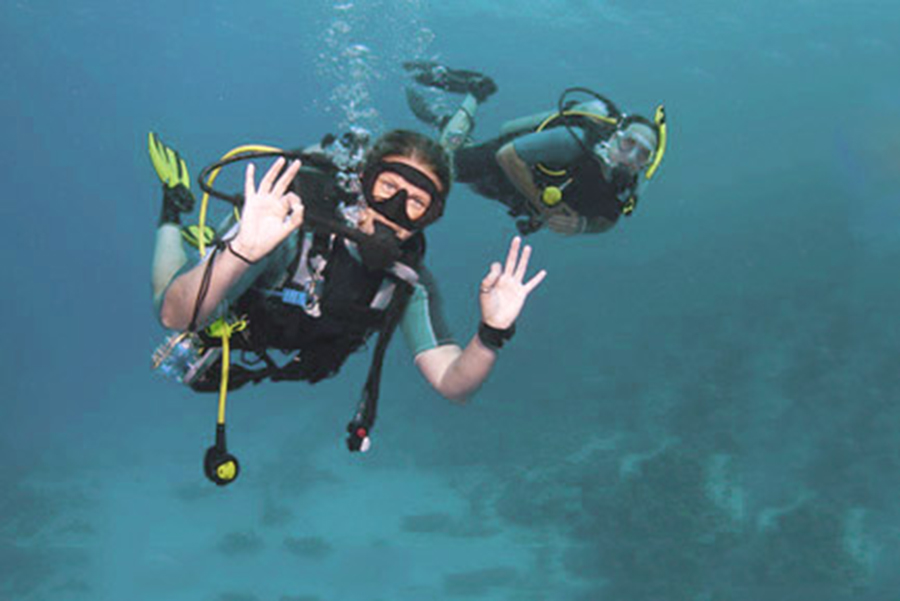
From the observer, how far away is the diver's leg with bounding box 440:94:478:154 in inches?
345

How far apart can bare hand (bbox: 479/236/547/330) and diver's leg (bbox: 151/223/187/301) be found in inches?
65.3

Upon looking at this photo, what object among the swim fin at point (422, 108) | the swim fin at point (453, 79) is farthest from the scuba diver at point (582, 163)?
the swim fin at point (422, 108)

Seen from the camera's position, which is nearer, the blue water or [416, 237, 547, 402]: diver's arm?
[416, 237, 547, 402]: diver's arm

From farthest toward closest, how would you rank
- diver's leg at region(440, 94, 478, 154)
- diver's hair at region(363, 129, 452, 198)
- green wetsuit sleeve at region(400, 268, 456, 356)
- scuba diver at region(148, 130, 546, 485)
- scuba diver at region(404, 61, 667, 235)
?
diver's leg at region(440, 94, 478, 154) → scuba diver at region(404, 61, 667, 235) → green wetsuit sleeve at region(400, 268, 456, 356) → diver's hair at region(363, 129, 452, 198) → scuba diver at region(148, 130, 546, 485)

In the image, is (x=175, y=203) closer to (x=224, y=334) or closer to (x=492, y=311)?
(x=224, y=334)

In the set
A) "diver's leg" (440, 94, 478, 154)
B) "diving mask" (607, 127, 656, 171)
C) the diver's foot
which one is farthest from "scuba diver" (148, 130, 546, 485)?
"diver's leg" (440, 94, 478, 154)

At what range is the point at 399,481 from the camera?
2111 cm

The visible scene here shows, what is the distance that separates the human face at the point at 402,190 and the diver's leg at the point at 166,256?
3.79ft

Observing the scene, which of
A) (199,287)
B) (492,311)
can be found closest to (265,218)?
(199,287)

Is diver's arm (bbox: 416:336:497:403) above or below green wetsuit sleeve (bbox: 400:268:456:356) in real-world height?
below

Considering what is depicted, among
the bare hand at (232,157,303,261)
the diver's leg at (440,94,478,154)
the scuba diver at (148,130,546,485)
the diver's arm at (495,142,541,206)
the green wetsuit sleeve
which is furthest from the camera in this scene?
the diver's leg at (440,94,478,154)

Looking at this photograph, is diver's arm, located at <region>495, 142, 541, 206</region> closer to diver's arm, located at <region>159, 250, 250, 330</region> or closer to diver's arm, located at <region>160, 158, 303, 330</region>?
diver's arm, located at <region>160, 158, 303, 330</region>

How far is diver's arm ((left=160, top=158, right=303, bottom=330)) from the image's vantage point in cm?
268

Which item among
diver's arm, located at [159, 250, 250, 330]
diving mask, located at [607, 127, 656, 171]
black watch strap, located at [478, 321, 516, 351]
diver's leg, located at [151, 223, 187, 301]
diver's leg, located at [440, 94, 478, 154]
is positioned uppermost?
diver's leg, located at [440, 94, 478, 154]
